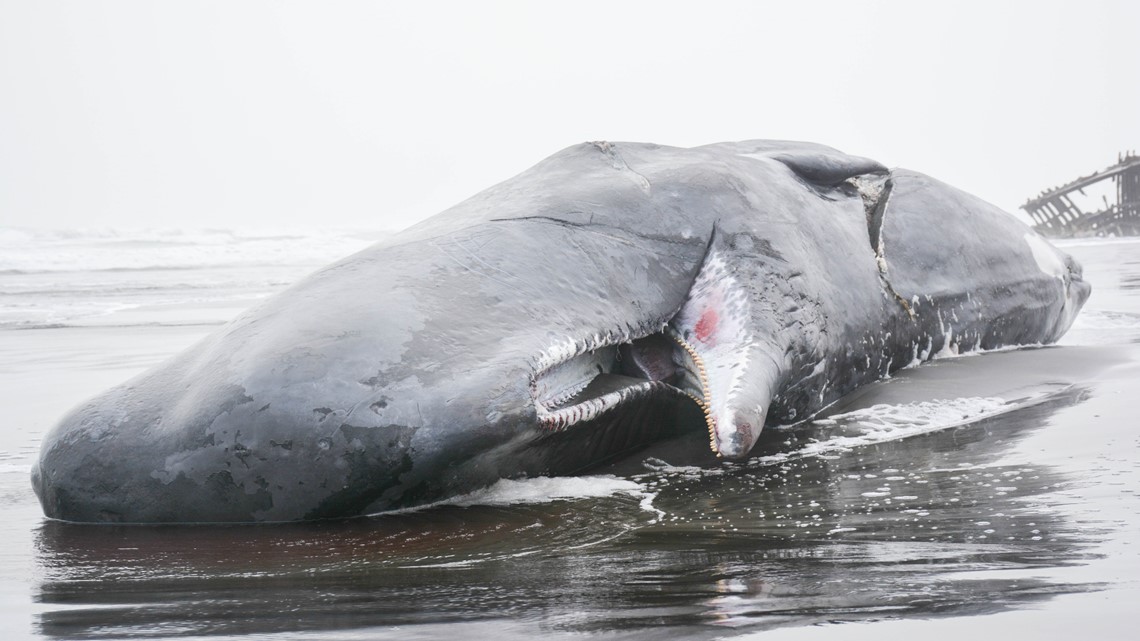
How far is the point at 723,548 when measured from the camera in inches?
134

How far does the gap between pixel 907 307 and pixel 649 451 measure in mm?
2009

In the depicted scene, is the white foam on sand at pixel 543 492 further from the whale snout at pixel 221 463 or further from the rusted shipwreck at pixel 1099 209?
the rusted shipwreck at pixel 1099 209

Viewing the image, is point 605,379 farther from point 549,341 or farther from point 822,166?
point 822,166

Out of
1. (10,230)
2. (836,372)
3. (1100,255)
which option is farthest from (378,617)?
(10,230)

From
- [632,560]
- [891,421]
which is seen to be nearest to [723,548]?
[632,560]

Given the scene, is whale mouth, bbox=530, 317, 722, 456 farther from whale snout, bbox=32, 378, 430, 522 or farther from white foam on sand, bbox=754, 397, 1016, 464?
whale snout, bbox=32, 378, 430, 522

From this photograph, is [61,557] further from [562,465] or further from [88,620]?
[562,465]

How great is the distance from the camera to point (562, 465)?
4.64 m

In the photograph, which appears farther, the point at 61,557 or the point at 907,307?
the point at 907,307

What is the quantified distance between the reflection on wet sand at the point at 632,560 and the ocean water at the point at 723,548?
0.01m

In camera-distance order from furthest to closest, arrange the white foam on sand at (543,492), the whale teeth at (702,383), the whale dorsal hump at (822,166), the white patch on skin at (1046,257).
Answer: the white patch on skin at (1046,257)
the whale dorsal hump at (822,166)
the whale teeth at (702,383)
the white foam on sand at (543,492)

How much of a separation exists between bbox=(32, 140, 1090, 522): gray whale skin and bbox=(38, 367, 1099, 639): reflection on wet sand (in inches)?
7.7

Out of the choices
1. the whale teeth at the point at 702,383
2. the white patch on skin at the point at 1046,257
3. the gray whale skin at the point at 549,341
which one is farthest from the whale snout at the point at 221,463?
the white patch on skin at the point at 1046,257

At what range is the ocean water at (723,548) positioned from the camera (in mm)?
2699
